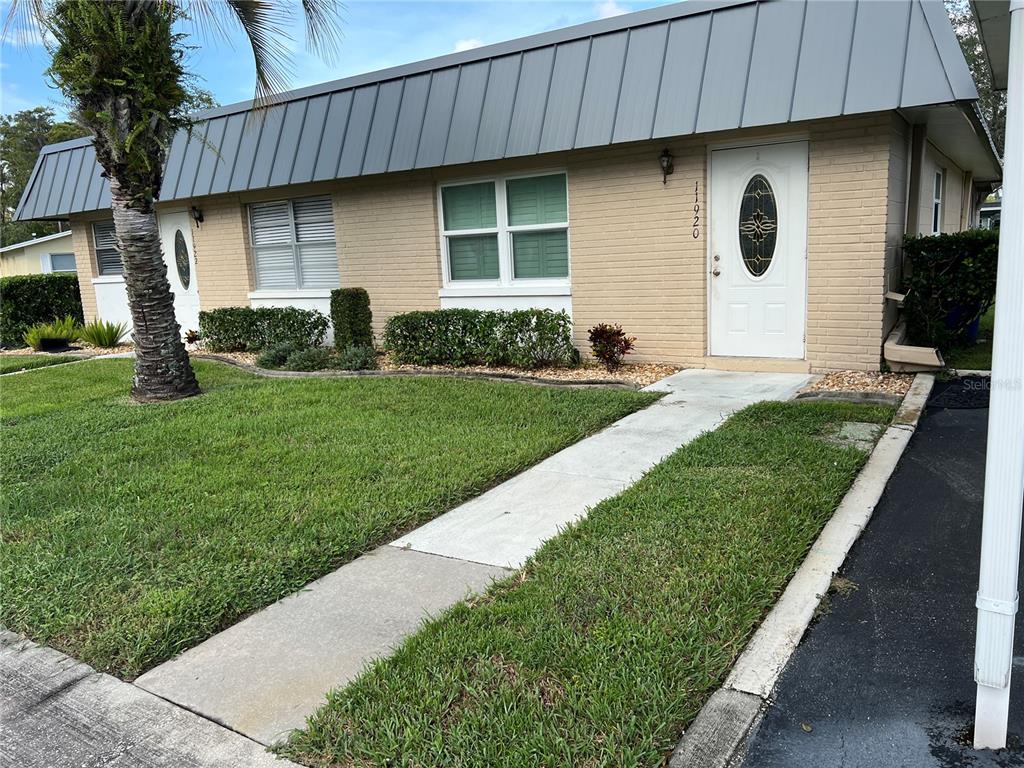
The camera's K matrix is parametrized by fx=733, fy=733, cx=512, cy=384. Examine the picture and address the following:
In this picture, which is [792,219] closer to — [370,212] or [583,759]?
[370,212]

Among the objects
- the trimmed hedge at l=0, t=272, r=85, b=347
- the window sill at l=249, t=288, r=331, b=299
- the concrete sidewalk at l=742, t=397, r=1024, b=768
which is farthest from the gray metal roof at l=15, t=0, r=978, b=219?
the trimmed hedge at l=0, t=272, r=85, b=347

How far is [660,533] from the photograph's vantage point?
3922 mm

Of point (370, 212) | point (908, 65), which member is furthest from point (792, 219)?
point (370, 212)

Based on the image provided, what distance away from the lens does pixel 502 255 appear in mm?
10086

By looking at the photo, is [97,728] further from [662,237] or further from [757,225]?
[757,225]

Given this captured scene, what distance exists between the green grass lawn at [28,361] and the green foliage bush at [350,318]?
4820mm

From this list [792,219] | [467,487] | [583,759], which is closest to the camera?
[583,759]

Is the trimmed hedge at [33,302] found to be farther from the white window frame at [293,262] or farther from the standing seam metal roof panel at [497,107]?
the standing seam metal roof panel at [497,107]

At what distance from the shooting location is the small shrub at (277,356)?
10320 mm

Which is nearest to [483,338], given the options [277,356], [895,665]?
[277,356]

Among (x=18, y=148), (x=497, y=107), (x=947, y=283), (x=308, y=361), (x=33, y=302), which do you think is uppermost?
(x=18, y=148)

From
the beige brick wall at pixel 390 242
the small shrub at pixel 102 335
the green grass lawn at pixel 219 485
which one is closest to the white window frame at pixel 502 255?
the beige brick wall at pixel 390 242

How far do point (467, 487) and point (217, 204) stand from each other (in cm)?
1018

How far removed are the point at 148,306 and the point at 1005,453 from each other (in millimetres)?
7783
